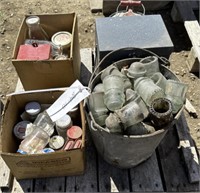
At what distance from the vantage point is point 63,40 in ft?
6.59

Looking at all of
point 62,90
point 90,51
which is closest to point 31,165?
point 62,90

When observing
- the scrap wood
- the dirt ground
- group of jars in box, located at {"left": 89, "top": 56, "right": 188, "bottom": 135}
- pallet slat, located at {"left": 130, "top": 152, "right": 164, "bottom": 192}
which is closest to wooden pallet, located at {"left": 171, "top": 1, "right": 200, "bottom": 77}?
the dirt ground

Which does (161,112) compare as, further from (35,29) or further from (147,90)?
(35,29)

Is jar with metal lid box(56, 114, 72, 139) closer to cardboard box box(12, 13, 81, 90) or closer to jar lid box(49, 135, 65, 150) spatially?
jar lid box(49, 135, 65, 150)

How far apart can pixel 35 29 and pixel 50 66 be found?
0.35 metres

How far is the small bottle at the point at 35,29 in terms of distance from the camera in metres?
1.94

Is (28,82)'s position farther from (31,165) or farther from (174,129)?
(174,129)

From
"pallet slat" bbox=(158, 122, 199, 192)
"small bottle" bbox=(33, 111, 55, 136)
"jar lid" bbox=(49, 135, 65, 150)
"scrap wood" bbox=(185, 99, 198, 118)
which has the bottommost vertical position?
"scrap wood" bbox=(185, 99, 198, 118)

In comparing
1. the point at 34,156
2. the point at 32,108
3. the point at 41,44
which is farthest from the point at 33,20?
the point at 34,156

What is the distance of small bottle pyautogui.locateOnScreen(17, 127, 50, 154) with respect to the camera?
165cm

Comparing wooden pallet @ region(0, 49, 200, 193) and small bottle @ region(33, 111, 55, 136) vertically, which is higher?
small bottle @ region(33, 111, 55, 136)

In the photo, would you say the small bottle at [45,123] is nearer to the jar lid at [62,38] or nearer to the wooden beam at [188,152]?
the jar lid at [62,38]

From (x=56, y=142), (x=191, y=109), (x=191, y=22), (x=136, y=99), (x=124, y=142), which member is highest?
(x=136, y=99)

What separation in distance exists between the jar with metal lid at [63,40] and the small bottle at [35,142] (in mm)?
585
